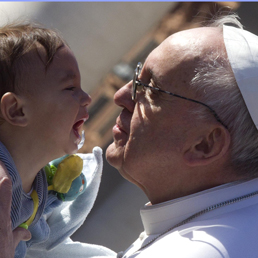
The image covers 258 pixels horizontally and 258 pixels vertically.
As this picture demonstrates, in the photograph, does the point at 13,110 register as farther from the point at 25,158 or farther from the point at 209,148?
the point at 209,148

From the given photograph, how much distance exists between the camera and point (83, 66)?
2.55 m

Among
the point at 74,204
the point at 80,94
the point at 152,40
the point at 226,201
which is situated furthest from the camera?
the point at 152,40

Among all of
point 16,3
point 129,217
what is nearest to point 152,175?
point 129,217

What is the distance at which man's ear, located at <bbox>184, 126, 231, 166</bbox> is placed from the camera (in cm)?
116

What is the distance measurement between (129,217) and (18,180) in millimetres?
1388

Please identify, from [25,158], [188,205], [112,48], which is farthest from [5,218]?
[112,48]

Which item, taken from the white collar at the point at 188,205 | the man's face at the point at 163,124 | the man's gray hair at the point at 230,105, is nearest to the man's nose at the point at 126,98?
the man's face at the point at 163,124

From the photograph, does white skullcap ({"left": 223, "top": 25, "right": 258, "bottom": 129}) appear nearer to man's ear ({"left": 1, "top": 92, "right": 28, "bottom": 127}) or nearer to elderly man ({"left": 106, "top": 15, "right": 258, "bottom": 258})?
elderly man ({"left": 106, "top": 15, "right": 258, "bottom": 258})

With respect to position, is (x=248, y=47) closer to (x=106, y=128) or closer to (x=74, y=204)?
(x=74, y=204)

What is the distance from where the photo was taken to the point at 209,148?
1.18m

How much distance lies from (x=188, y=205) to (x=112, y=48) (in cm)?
160

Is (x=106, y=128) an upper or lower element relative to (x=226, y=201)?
lower

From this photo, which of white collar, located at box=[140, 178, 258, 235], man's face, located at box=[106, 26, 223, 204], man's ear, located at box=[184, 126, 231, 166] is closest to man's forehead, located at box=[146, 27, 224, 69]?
man's face, located at box=[106, 26, 223, 204]

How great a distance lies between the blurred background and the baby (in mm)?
1050
